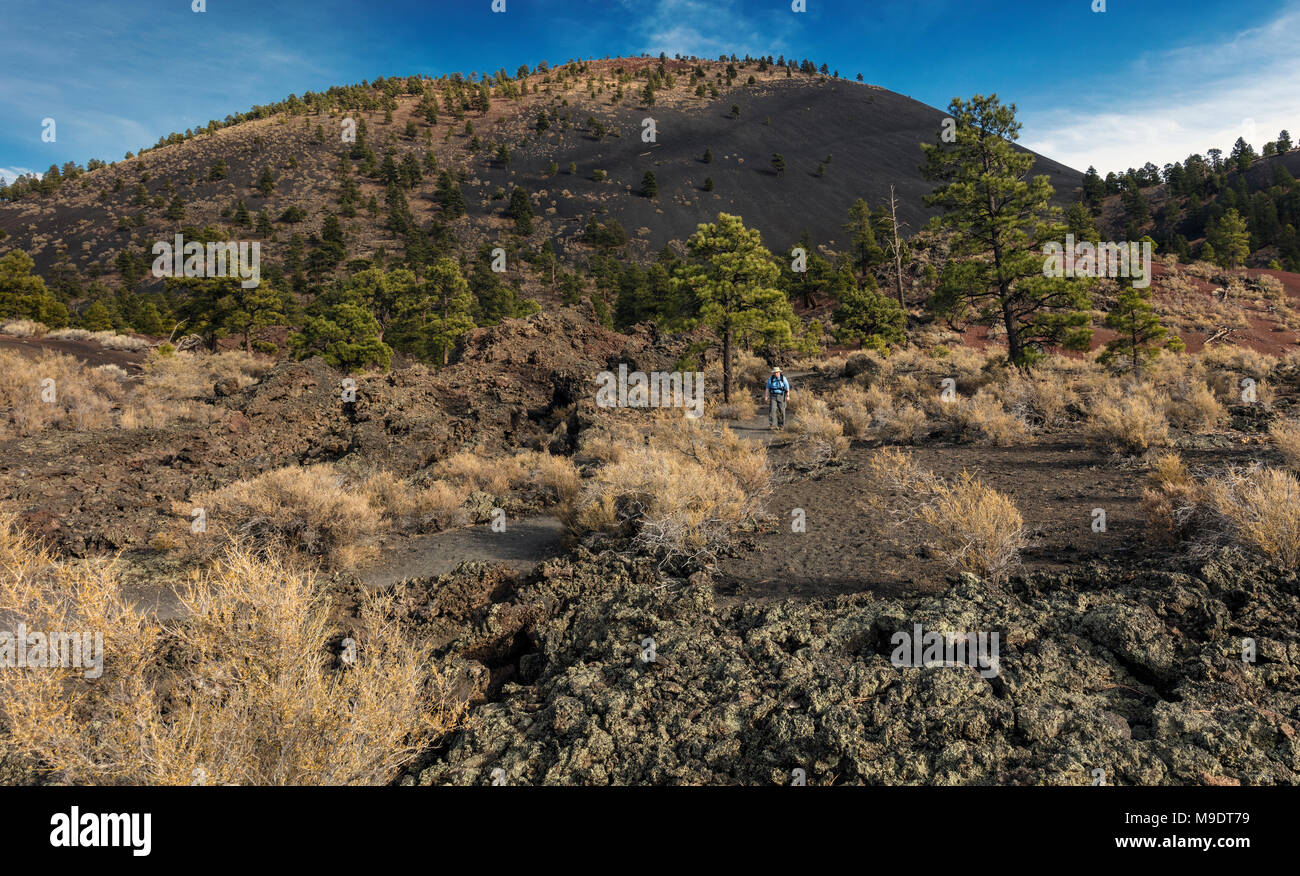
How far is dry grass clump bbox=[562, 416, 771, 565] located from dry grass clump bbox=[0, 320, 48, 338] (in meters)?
32.8

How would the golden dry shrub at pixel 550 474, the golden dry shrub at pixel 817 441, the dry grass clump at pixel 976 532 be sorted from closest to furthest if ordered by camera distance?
the dry grass clump at pixel 976 532 < the golden dry shrub at pixel 550 474 < the golden dry shrub at pixel 817 441

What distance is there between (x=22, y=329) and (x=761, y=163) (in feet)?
348

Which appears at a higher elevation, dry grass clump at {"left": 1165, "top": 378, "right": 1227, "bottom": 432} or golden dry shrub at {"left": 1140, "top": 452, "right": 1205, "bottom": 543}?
dry grass clump at {"left": 1165, "top": 378, "right": 1227, "bottom": 432}

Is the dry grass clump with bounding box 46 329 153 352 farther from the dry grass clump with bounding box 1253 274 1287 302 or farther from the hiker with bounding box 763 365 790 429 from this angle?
the dry grass clump with bounding box 1253 274 1287 302

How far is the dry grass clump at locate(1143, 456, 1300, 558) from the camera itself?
443 centimetres

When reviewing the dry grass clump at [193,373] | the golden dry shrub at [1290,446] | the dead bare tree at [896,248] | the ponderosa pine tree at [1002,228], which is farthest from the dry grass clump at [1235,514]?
the dead bare tree at [896,248]

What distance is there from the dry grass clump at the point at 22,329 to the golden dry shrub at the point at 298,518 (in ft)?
93.3

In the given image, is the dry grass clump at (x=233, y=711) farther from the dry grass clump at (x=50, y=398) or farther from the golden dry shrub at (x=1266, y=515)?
the dry grass clump at (x=50, y=398)

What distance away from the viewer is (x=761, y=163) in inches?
4257

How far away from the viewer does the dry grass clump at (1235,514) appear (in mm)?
4434

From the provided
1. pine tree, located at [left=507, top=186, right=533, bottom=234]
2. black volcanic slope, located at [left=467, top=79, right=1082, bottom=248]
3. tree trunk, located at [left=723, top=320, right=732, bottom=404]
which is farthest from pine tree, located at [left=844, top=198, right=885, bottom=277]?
pine tree, located at [left=507, top=186, right=533, bottom=234]

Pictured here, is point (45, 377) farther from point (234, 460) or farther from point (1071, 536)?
point (1071, 536)
